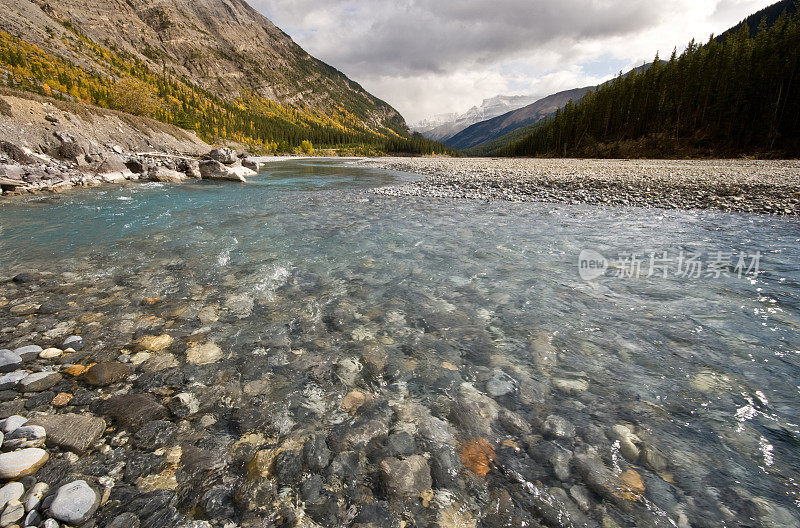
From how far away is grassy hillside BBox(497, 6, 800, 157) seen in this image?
4356cm

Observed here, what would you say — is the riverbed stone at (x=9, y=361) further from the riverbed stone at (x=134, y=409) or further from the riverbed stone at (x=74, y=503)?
the riverbed stone at (x=74, y=503)

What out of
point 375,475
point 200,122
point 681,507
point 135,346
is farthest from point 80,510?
point 200,122

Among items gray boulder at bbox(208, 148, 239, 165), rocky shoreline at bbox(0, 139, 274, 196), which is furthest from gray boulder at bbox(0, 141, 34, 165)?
gray boulder at bbox(208, 148, 239, 165)

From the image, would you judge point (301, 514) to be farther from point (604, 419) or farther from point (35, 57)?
point (35, 57)

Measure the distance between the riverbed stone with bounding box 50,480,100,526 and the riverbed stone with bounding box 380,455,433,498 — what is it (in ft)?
5.93

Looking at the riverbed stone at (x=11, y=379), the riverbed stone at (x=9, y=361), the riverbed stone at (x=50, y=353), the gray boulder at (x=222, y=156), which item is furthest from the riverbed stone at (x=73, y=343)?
the gray boulder at (x=222, y=156)

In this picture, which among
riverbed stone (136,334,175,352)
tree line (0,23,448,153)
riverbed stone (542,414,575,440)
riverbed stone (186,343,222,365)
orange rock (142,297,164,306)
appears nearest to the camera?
riverbed stone (542,414,575,440)

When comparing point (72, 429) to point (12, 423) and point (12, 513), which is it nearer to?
point (12, 423)

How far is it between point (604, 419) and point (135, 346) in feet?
16.5

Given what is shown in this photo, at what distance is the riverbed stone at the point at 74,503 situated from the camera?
183cm

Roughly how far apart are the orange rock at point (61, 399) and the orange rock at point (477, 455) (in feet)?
11.5

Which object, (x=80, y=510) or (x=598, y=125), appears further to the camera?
(x=598, y=125)

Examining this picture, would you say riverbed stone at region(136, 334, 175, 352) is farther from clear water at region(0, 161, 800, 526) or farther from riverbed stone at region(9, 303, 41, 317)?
riverbed stone at region(9, 303, 41, 317)

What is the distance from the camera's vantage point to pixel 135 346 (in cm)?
370
